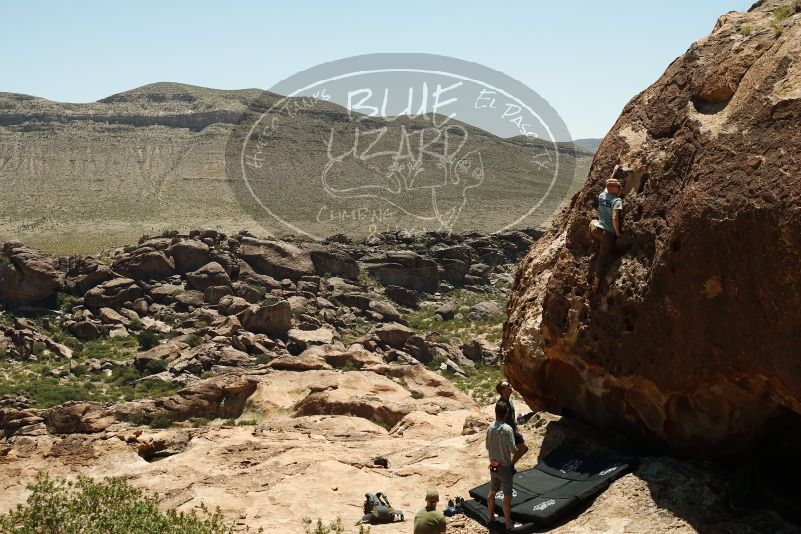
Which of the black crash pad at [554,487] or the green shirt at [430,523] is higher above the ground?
the black crash pad at [554,487]

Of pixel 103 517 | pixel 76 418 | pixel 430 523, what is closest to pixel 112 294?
pixel 76 418

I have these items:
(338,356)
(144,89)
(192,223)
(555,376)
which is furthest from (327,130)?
(555,376)

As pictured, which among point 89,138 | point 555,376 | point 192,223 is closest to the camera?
point 555,376

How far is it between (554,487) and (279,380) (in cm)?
1314

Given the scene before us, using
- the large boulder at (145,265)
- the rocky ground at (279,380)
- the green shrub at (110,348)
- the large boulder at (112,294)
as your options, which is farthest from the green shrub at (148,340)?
the large boulder at (145,265)

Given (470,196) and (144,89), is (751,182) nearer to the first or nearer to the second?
(470,196)

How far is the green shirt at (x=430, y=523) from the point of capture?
8.11 m

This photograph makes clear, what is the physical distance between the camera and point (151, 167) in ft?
286

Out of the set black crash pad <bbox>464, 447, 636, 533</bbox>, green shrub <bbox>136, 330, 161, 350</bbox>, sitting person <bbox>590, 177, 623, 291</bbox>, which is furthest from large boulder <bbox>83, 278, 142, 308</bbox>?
sitting person <bbox>590, 177, 623, 291</bbox>

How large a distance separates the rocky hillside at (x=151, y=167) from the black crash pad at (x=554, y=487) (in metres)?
47.5

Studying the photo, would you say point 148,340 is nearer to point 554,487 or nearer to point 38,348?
point 38,348

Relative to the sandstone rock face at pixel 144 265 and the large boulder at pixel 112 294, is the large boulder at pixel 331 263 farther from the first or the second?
the large boulder at pixel 112 294

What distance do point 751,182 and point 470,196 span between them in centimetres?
6557

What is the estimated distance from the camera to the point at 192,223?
6475cm
